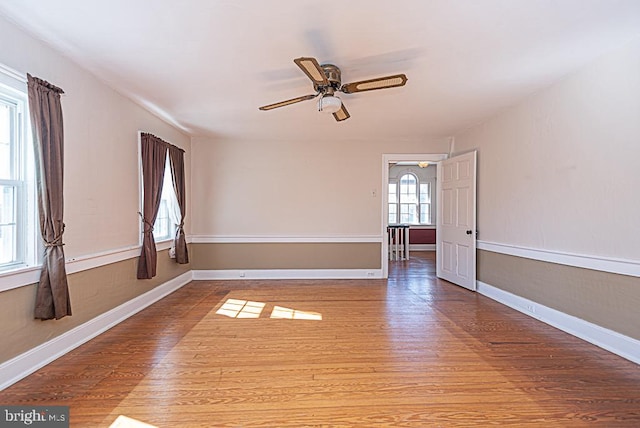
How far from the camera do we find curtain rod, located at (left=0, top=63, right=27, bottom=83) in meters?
2.24

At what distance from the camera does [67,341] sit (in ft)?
9.34

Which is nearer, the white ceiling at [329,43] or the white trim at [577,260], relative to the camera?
the white ceiling at [329,43]

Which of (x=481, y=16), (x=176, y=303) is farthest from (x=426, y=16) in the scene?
(x=176, y=303)

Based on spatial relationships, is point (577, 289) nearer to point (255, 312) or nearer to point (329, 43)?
point (329, 43)

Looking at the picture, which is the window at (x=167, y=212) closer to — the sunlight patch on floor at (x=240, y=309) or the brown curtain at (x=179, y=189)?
the brown curtain at (x=179, y=189)

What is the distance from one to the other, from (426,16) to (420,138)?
147 inches

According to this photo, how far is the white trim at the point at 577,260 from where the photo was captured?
2703 mm

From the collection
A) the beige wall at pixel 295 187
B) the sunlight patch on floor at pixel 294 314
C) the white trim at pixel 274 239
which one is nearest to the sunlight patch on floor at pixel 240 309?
the sunlight patch on floor at pixel 294 314

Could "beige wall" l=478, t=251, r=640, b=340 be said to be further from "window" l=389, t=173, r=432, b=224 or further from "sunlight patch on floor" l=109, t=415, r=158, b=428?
"window" l=389, t=173, r=432, b=224

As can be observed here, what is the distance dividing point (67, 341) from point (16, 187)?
1357mm

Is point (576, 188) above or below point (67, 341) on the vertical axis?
above

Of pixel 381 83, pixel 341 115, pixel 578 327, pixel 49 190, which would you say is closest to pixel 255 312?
pixel 49 190

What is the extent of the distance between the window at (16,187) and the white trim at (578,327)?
476 centimetres

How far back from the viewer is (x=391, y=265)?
24.3ft
